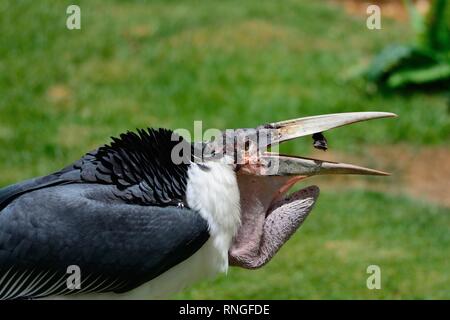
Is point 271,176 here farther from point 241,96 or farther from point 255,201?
point 241,96

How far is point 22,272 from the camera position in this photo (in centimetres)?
411

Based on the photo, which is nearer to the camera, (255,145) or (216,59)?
(255,145)

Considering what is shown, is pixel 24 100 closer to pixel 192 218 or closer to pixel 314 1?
pixel 314 1

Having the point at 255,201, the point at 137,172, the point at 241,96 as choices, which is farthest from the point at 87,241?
the point at 241,96

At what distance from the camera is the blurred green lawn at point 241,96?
22.6 ft

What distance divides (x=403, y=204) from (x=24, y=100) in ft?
11.6

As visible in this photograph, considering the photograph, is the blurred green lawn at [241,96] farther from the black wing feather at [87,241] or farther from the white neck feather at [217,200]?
the black wing feather at [87,241]

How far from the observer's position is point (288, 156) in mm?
4348

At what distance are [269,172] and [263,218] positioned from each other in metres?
0.22

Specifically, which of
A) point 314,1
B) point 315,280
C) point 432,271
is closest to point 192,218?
point 315,280

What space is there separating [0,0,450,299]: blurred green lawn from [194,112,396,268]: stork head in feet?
6.11

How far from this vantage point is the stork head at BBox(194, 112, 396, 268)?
433 centimetres

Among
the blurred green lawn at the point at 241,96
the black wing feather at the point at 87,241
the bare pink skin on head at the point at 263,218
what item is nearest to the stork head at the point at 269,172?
the bare pink skin on head at the point at 263,218
